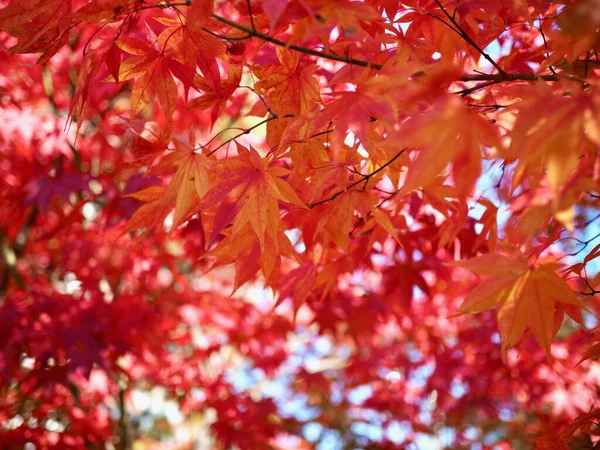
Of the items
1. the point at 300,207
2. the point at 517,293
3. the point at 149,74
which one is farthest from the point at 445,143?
the point at 149,74

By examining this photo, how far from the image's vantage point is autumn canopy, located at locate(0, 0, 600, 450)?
0.81 m

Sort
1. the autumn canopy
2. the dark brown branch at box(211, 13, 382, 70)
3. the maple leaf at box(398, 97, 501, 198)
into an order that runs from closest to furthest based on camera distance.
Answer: the maple leaf at box(398, 97, 501, 198) → the autumn canopy → the dark brown branch at box(211, 13, 382, 70)

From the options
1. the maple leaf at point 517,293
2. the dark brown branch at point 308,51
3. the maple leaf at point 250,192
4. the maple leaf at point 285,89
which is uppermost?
the maple leaf at point 285,89

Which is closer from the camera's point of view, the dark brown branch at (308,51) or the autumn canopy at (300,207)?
the autumn canopy at (300,207)

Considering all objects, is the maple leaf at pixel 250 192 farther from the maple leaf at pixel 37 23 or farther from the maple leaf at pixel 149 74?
the maple leaf at pixel 37 23

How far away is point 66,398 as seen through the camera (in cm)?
264

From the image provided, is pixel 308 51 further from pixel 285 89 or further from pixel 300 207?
pixel 300 207

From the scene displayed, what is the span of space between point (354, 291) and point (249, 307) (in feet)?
2.15

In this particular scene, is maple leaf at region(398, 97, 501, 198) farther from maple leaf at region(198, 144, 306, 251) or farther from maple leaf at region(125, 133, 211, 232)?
maple leaf at region(125, 133, 211, 232)

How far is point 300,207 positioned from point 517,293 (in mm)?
480

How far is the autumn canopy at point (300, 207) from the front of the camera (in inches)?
32.0

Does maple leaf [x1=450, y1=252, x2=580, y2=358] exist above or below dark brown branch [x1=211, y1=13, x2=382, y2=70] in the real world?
below

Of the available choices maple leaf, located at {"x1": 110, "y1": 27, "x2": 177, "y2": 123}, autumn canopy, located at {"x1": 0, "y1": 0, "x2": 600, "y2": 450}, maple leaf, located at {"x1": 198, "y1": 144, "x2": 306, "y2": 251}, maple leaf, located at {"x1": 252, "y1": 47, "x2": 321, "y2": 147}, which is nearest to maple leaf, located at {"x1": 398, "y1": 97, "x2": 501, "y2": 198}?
autumn canopy, located at {"x1": 0, "y1": 0, "x2": 600, "y2": 450}

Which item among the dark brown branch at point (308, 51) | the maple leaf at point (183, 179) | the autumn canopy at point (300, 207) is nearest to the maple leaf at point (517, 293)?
the autumn canopy at point (300, 207)
